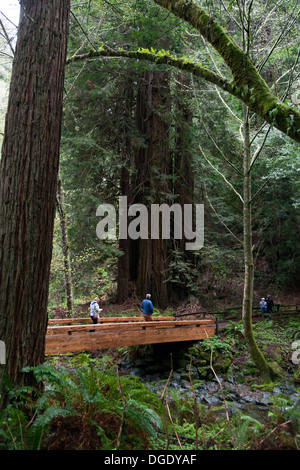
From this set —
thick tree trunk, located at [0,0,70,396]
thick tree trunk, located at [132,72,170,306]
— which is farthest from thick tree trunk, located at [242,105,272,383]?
thick tree trunk, located at [132,72,170,306]

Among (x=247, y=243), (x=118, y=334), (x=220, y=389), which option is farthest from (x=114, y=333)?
(x=247, y=243)

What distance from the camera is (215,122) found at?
13.9m

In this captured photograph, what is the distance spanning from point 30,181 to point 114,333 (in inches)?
242

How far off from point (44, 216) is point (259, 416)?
682cm

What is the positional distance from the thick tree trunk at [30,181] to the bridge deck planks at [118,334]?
4.40 m

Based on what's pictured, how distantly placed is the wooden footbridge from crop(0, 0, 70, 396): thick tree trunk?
14.4 feet

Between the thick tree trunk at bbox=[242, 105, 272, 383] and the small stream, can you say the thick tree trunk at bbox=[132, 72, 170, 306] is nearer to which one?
the small stream

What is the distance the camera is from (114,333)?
835 centimetres

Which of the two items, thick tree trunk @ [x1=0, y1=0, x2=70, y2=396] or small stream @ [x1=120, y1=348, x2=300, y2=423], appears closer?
thick tree trunk @ [x1=0, y1=0, x2=70, y2=396]

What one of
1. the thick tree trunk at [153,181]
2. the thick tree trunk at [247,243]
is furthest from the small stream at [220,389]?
the thick tree trunk at [153,181]

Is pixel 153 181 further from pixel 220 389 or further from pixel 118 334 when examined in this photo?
pixel 220 389

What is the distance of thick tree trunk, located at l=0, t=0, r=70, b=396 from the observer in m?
2.99

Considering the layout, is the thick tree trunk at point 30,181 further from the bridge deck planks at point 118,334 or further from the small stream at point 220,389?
the small stream at point 220,389

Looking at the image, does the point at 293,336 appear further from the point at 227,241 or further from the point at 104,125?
the point at 104,125
